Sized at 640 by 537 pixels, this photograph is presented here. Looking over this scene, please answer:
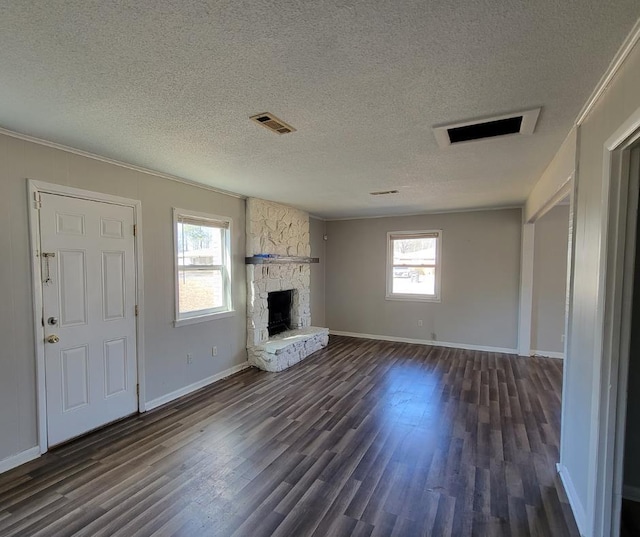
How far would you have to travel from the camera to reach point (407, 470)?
244 cm

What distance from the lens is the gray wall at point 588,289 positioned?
5.03 feet

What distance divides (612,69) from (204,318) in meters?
4.12

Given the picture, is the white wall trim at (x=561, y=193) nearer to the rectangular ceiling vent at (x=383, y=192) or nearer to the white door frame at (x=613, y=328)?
the white door frame at (x=613, y=328)

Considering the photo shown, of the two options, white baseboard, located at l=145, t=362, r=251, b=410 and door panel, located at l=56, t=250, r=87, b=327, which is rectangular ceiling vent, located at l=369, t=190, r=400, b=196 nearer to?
white baseboard, located at l=145, t=362, r=251, b=410

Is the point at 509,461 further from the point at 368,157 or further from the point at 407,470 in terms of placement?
the point at 368,157

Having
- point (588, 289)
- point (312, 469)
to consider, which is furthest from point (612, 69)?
point (312, 469)

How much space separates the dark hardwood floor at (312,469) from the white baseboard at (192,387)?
11 centimetres

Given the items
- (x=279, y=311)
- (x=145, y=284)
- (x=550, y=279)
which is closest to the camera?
(x=145, y=284)

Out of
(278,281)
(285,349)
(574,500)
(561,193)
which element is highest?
(561,193)

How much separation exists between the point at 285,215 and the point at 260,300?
153 centimetres

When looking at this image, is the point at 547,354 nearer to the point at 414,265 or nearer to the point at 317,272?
the point at 414,265

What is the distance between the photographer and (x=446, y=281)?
6.00m

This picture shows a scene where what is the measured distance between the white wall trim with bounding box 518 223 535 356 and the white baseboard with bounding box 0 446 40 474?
6264 millimetres

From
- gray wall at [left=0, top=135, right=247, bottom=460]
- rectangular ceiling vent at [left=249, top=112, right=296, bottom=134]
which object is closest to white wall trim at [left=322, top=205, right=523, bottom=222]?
gray wall at [left=0, top=135, right=247, bottom=460]
